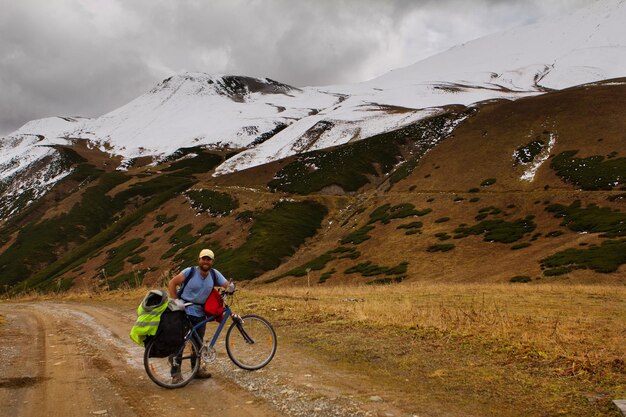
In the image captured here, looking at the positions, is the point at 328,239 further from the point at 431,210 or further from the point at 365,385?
the point at 365,385

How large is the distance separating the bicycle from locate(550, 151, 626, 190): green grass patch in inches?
2609

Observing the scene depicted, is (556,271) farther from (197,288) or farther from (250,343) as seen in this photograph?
(197,288)

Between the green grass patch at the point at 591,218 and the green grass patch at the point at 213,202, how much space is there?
6312cm

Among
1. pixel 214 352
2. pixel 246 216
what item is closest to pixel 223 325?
pixel 214 352

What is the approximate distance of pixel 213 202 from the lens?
10325cm

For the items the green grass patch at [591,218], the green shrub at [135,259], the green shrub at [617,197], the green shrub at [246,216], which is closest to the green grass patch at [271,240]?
the green shrub at [246,216]

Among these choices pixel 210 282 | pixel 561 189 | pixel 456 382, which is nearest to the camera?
pixel 456 382

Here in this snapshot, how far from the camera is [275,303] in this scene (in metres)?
21.6

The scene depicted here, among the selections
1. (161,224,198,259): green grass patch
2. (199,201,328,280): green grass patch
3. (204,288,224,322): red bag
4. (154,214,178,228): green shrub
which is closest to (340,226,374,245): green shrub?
(199,201,328,280): green grass patch

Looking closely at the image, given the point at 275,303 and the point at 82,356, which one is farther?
the point at 275,303

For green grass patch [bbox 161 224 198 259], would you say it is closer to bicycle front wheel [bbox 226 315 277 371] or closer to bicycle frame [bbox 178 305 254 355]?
bicycle front wheel [bbox 226 315 277 371]

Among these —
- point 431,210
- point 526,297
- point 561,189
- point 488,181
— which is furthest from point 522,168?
point 526,297

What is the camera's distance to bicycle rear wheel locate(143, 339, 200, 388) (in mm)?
8750

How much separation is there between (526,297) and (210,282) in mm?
21543
